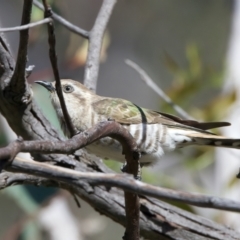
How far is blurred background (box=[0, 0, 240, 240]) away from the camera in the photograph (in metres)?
2.76

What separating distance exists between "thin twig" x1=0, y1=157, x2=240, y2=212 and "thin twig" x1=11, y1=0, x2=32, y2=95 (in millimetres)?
490

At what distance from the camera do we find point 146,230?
1.79 m

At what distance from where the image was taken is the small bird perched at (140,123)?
200 cm

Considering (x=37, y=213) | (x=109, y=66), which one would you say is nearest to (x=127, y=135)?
(x=37, y=213)

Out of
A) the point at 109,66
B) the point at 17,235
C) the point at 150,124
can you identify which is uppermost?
the point at 150,124

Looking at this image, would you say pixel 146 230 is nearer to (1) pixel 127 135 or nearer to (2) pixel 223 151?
(1) pixel 127 135

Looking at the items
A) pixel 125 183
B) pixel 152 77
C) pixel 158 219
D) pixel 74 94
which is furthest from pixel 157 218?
pixel 152 77

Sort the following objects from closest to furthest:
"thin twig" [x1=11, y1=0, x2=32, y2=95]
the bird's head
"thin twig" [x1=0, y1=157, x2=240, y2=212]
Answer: "thin twig" [x1=0, y1=157, x2=240, y2=212], "thin twig" [x1=11, y1=0, x2=32, y2=95], the bird's head

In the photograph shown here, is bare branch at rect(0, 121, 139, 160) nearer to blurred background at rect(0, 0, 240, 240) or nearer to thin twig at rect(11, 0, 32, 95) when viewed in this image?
thin twig at rect(11, 0, 32, 95)

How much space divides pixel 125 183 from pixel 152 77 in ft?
16.6

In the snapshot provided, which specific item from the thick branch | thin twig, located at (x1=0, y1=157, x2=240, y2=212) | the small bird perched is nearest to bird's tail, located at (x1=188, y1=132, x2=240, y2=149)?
the small bird perched

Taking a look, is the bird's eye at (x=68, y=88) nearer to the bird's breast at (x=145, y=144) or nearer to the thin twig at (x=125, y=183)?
the bird's breast at (x=145, y=144)

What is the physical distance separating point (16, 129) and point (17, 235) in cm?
129

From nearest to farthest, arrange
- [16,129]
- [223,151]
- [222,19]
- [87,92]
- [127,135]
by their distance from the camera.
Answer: [127,135]
[16,129]
[87,92]
[223,151]
[222,19]
